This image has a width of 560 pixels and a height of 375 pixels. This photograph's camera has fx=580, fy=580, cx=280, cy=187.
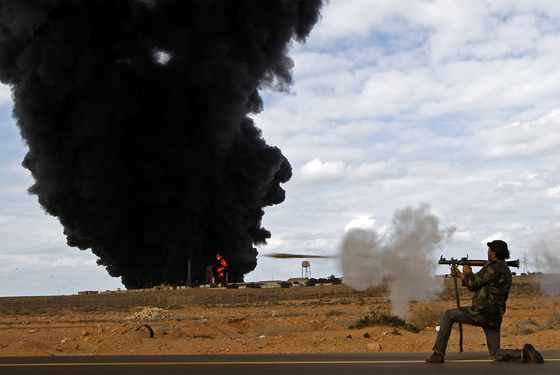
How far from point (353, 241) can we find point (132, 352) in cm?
657

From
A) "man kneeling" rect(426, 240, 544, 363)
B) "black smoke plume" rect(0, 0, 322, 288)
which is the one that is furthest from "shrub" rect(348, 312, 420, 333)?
"black smoke plume" rect(0, 0, 322, 288)

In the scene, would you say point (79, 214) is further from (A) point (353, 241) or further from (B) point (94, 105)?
(A) point (353, 241)

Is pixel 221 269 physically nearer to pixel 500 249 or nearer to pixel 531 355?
pixel 500 249

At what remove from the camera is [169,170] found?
58812 millimetres

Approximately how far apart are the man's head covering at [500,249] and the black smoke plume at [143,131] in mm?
45439

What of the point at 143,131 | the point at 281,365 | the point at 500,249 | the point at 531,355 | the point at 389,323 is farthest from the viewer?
the point at 143,131

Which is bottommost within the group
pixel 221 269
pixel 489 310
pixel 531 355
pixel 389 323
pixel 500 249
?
pixel 531 355

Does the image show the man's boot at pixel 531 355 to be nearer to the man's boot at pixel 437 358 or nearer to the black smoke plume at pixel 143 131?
the man's boot at pixel 437 358

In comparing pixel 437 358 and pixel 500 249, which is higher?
pixel 500 249

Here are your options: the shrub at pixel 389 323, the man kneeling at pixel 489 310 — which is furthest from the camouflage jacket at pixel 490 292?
the shrub at pixel 389 323

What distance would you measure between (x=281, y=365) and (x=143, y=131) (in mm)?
51392

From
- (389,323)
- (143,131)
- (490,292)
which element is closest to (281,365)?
(490,292)

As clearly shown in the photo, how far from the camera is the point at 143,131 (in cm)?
5766

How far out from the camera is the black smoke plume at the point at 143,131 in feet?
163
